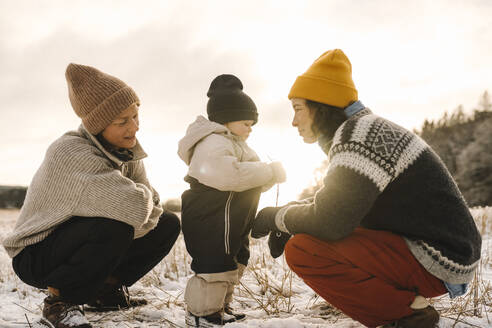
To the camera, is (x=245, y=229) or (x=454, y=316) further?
(x=245, y=229)

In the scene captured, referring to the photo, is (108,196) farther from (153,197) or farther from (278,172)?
(278,172)

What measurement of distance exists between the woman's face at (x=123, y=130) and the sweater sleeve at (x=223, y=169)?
0.53 meters

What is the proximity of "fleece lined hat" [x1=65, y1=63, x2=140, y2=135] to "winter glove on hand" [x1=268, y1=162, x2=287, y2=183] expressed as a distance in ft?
3.87

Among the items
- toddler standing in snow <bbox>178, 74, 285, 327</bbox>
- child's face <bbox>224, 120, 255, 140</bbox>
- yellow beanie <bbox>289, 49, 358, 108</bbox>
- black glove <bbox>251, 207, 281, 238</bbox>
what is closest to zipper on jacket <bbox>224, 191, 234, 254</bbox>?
toddler standing in snow <bbox>178, 74, 285, 327</bbox>

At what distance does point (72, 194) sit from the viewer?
234cm

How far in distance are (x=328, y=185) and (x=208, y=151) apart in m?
0.94

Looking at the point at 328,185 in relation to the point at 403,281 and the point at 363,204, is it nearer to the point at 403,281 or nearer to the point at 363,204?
the point at 363,204

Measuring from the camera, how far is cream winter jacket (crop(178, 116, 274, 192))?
2463 millimetres

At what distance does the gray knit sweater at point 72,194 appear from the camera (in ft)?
7.66

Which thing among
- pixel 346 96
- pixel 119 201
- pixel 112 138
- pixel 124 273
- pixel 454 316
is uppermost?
pixel 346 96

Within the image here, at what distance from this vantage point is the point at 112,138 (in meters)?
2.73

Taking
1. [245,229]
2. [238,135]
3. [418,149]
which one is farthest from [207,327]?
[418,149]

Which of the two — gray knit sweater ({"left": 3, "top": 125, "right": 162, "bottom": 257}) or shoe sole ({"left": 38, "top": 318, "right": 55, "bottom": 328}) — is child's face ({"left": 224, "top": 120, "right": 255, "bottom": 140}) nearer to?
gray knit sweater ({"left": 3, "top": 125, "right": 162, "bottom": 257})

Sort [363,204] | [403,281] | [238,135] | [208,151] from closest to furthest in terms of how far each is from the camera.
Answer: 1. [363,204]
2. [403,281]
3. [208,151]
4. [238,135]
